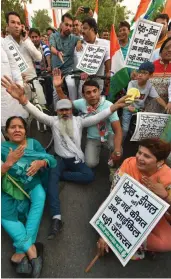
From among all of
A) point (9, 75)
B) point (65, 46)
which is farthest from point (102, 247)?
point (65, 46)

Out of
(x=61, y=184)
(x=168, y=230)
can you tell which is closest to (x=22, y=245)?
(x=61, y=184)

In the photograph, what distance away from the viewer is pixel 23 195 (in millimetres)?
2502

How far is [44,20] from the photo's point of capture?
210ft

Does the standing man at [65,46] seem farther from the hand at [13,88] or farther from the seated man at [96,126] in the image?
the hand at [13,88]

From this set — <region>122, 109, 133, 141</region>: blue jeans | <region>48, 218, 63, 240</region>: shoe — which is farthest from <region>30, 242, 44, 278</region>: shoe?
<region>122, 109, 133, 141</region>: blue jeans

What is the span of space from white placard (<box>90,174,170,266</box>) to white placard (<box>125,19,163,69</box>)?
6.66 ft

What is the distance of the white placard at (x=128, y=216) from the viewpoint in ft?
6.27

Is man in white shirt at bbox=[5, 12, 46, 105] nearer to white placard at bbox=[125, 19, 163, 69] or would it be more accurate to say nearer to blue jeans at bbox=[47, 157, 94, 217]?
blue jeans at bbox=[47, 157, 94, 217]

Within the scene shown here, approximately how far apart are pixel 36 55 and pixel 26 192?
2.38m

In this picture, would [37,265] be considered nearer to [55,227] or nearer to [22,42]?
[55,227]

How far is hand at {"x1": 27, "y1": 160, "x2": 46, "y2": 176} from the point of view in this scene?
8.02ft

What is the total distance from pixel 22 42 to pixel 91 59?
3.74 ft

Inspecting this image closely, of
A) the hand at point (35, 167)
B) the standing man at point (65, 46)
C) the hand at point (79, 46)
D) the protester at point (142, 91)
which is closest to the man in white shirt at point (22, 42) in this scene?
the standing man at point (65, 46)

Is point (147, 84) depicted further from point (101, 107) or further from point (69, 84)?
point (69, 84)
